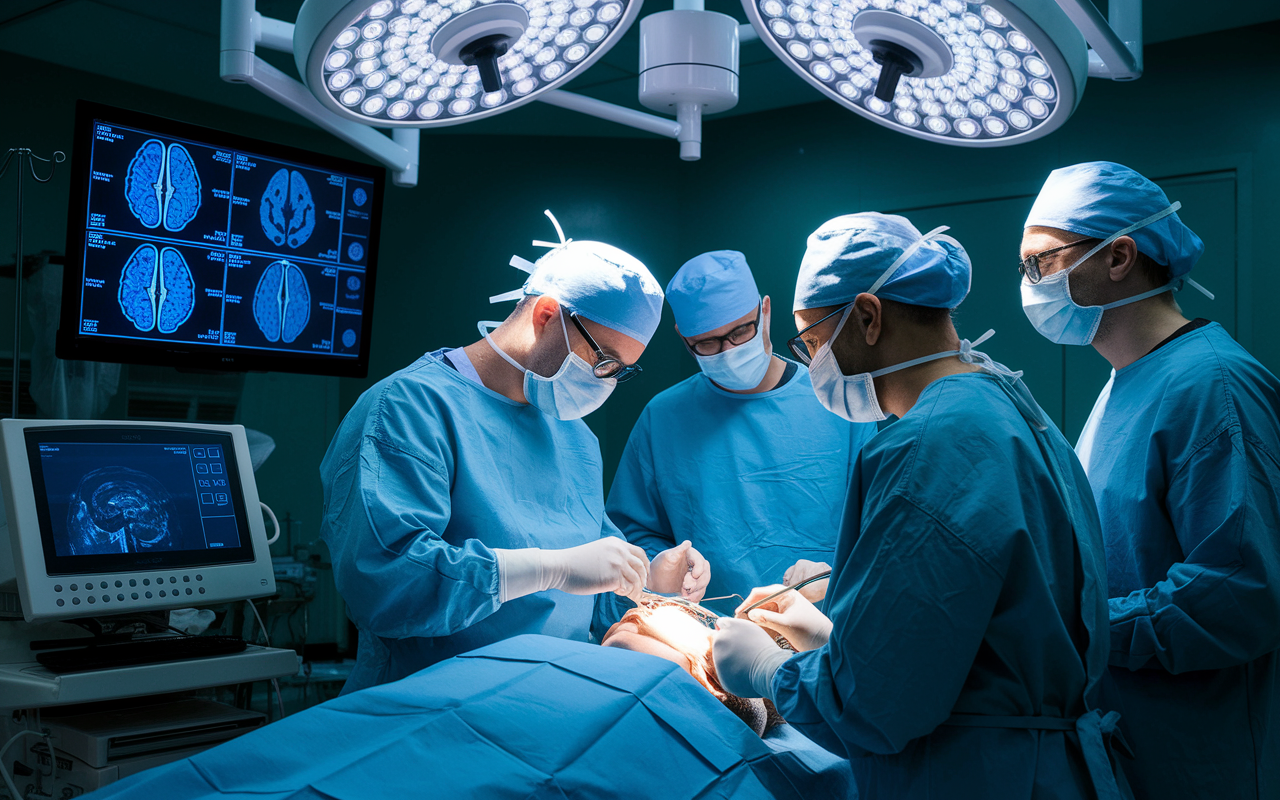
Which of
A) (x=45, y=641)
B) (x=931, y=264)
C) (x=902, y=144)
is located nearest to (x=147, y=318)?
(x=45, y=641)

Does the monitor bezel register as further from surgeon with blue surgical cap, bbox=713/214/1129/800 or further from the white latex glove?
surgeon with blue surgical cap, bbox=713/214/1129/800

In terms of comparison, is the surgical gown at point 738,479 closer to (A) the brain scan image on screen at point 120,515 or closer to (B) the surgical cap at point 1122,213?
(B) the surgical cap at point 1122,213

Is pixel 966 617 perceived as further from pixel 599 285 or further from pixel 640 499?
pixel 640 499

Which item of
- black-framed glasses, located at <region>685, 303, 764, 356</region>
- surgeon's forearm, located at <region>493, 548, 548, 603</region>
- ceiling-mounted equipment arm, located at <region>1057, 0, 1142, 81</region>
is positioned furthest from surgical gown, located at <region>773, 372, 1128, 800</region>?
black-framed glasses, located at <region>685, 303, 764, 356</region>

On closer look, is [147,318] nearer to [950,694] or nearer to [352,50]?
[352,50]

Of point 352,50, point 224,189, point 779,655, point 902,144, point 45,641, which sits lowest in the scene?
point 45,641

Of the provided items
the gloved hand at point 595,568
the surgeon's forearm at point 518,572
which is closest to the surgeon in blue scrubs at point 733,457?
the gloved hand at point 595,568

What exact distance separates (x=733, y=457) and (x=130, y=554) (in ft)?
4.17

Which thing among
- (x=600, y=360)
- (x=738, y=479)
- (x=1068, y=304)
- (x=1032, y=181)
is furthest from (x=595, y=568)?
(x=1032, y=181)

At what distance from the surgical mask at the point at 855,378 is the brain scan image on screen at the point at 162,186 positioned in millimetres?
1607

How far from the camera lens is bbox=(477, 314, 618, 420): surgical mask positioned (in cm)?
186

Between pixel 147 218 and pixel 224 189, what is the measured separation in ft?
0.67

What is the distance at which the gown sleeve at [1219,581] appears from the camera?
1.40 meters

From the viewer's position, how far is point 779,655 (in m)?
1.44
